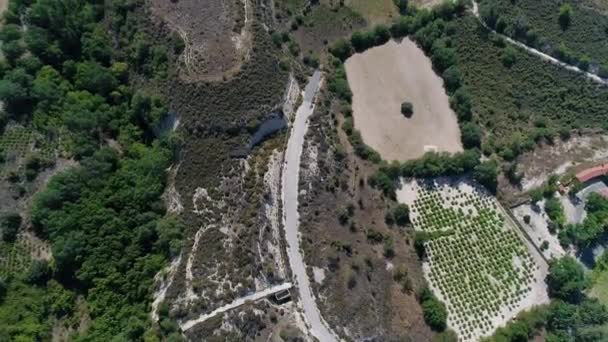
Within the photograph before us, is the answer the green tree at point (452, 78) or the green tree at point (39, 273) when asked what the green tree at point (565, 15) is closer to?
the green tree at point (452, 78)

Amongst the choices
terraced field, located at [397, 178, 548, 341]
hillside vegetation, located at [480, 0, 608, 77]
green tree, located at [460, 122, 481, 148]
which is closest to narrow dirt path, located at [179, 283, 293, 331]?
terraced field, located at [397, 178, 548, 341]

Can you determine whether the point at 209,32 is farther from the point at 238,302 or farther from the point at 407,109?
the point at 238,302

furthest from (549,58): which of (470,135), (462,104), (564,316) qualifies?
(564,316)

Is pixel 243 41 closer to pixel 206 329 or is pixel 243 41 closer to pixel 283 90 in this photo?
pixel 283 90

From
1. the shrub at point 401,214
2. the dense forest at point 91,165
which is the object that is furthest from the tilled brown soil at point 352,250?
the dense forest at point 91,165

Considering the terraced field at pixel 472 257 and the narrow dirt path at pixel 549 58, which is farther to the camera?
the narrow dirt path at pixel 549 58

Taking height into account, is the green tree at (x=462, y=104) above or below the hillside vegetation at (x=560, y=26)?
below
